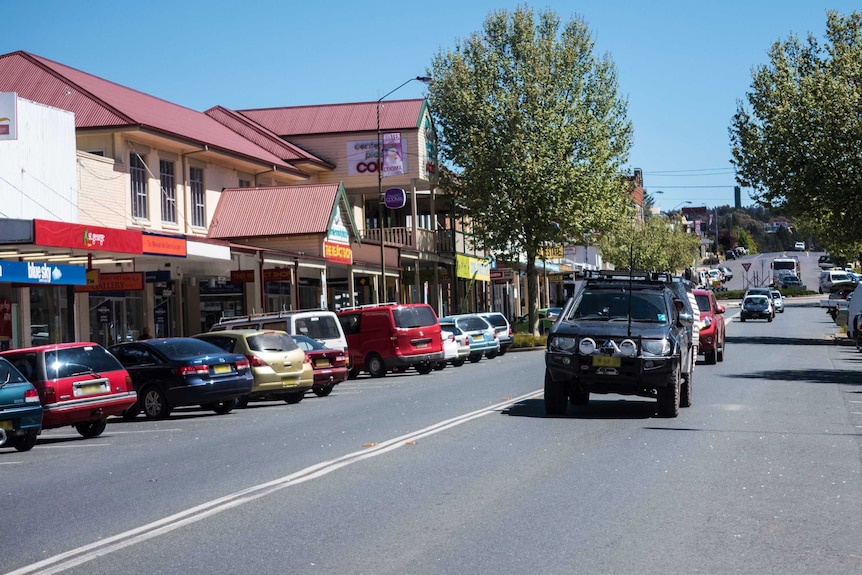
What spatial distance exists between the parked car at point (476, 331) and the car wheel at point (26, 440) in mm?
21893

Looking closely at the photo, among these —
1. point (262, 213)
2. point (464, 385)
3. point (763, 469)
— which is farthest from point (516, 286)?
point (763, 469)

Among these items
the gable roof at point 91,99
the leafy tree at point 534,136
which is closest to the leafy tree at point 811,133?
the leafy tree at point 534,136

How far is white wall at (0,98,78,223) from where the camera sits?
28000 millimetres

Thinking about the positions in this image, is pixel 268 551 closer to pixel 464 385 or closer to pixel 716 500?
pixel 716 500

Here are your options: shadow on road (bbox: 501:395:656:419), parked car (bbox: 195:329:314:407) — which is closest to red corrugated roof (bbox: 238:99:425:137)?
parked car (bbox: 195:329:314:407)

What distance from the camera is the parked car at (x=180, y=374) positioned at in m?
20.8

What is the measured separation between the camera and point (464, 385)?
25641 mm

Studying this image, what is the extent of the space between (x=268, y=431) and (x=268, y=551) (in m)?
9.24

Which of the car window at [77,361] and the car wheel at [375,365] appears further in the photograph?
the car wheel at [375,365]

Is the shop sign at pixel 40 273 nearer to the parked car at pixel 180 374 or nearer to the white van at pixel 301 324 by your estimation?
the parked car at pixel 180 374

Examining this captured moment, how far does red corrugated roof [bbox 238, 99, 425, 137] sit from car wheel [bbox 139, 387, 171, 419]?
3097cm

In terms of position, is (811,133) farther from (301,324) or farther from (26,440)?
(26,440)

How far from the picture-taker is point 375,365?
32719 mm

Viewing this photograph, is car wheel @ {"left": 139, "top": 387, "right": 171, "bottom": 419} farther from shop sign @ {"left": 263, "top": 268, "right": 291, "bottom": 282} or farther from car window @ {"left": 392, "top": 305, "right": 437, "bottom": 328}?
shop sign @ {"left": 263, "top": 268, "right": 291, "bottom": 282}
